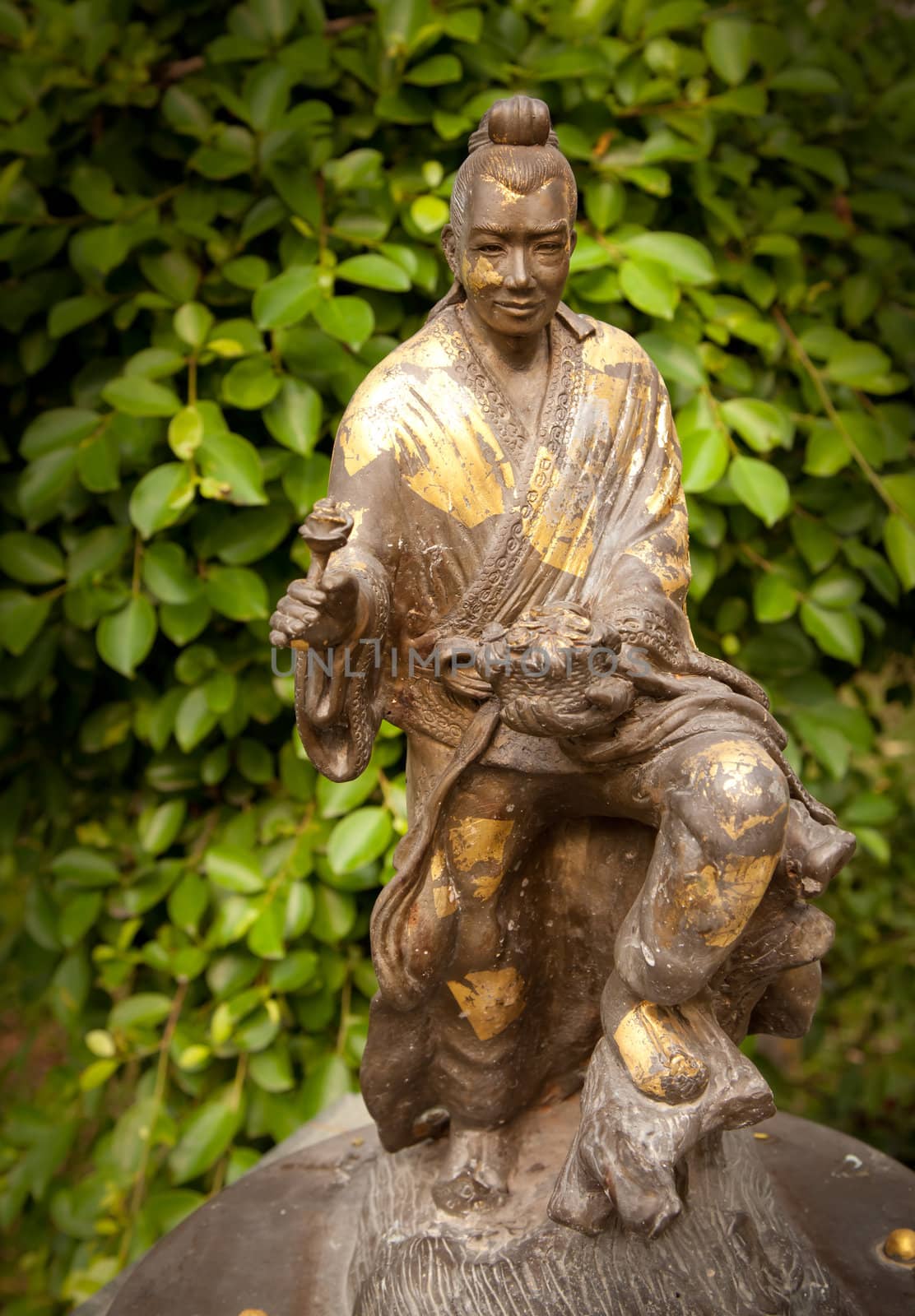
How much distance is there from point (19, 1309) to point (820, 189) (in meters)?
2.38

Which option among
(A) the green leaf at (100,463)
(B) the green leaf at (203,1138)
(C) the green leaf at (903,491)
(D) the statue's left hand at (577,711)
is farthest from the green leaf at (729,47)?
(B) the green leaf at (203,1138)

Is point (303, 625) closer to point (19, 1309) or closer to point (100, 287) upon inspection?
point (100, 287)

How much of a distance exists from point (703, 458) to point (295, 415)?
1.93ft

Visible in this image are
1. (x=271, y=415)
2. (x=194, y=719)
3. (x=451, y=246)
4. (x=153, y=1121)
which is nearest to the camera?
(x=451, y=246)

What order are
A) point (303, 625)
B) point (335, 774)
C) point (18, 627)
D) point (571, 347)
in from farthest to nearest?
point (18, 627) → point (571, 347) → point (335, 774) → point (303, 625)

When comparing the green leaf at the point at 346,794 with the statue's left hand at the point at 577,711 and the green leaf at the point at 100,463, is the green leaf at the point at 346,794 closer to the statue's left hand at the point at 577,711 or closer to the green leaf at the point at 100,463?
the green leaf at the point at 100,463

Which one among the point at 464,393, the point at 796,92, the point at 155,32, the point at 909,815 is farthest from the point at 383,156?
the point at 909,815

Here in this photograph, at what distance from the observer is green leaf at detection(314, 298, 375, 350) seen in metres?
2.03

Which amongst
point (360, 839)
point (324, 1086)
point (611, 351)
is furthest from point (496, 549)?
point (324, 1086)

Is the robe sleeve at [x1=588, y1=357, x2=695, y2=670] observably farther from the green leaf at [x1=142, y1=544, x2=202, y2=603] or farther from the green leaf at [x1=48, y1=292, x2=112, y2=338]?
the green leaf at [x1=48, y1=292, x2=112, y2=338]

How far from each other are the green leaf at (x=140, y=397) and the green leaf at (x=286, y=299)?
0.18 m

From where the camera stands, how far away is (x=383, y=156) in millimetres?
2246

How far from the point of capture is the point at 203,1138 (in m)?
2.30

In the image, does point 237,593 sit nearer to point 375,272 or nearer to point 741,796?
point 375,272
